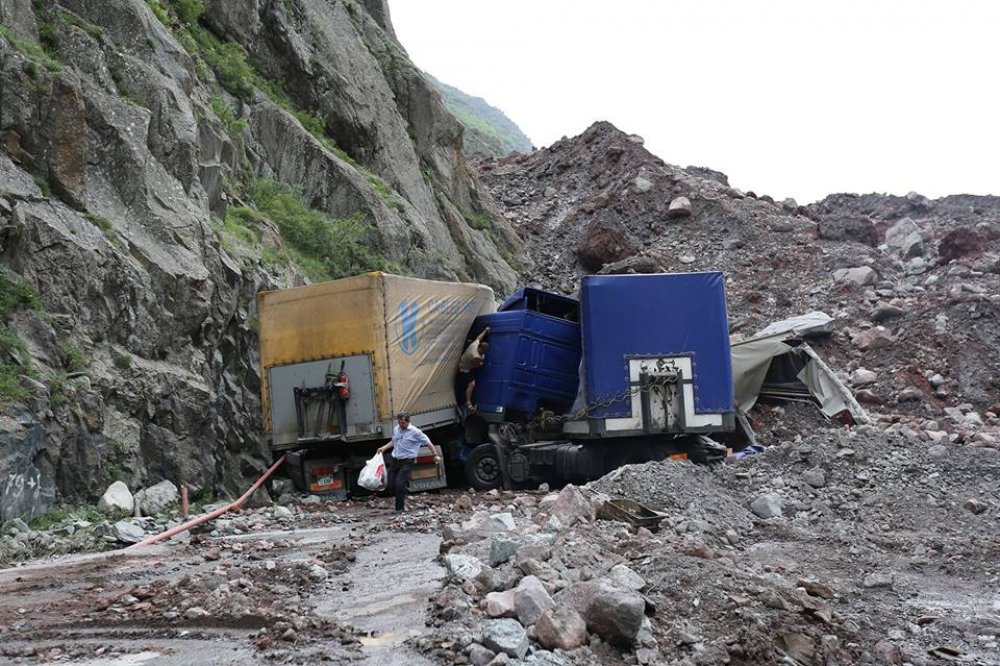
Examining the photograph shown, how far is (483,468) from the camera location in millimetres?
14594

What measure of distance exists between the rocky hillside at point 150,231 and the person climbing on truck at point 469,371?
3.21 meters

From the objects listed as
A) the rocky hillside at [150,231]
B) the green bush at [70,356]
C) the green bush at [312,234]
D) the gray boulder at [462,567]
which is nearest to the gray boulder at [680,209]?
the rocky hillside at [150,231]

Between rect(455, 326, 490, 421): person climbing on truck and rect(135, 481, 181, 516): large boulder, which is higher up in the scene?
rect(455, 326, 490, 421): person climbing on truck

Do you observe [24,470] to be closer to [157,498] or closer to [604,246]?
[157,498]

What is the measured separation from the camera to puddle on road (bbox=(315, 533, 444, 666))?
5379 millimetres

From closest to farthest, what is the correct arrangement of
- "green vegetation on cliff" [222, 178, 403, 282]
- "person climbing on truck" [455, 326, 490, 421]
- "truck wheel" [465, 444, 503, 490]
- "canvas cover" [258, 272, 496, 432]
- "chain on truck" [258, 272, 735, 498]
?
"canvas cover" [258, 272, 496, 432], "chain on truck" [258, 272, 735, 498], "truck wheel" [465, 444, 503, 490], "person climbing on truck" [455, 326, 490, 421], "green vegetation on cliff" [222, 178, 403, 282]

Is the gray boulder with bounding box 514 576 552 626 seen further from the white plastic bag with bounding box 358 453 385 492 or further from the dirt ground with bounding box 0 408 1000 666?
the white plastic bag with bounding box 358 453 385 492

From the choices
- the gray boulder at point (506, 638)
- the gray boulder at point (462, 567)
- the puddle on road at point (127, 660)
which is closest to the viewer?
the gray boulder at point (506, 638)

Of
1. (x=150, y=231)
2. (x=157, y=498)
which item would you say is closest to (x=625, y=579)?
(x=157, y=498)

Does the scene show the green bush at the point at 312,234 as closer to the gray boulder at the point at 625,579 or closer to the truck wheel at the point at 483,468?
the truck wheel at the point at 483,468

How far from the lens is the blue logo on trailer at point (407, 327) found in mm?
13562

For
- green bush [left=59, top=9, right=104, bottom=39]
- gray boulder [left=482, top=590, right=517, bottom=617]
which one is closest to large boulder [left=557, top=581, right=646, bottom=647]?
gray boulder [left=482, top=590, right=517, bottom=617]

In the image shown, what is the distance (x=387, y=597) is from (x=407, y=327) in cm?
733

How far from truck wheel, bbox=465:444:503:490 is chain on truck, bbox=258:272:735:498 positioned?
0.02 m
